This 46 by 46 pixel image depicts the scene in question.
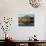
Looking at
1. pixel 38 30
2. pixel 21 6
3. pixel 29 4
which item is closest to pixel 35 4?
pixel 29 4

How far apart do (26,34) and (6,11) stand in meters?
1.19

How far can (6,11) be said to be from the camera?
16.3ft

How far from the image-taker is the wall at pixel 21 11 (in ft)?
16.2

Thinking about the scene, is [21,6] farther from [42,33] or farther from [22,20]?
[42,33]

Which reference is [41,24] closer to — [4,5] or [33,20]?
[33,20]

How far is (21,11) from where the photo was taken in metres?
5.00

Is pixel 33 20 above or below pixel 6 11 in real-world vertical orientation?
below

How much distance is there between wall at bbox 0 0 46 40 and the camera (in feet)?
16.2

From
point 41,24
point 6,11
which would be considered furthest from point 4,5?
point 41,24

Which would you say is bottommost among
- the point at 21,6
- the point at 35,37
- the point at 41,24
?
the point at 35,37

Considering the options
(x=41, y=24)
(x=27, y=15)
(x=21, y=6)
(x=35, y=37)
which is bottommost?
(x=35, y=37)

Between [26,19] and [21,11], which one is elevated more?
[21,11]

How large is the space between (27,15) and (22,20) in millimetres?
280

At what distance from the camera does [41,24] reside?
5.00 m
